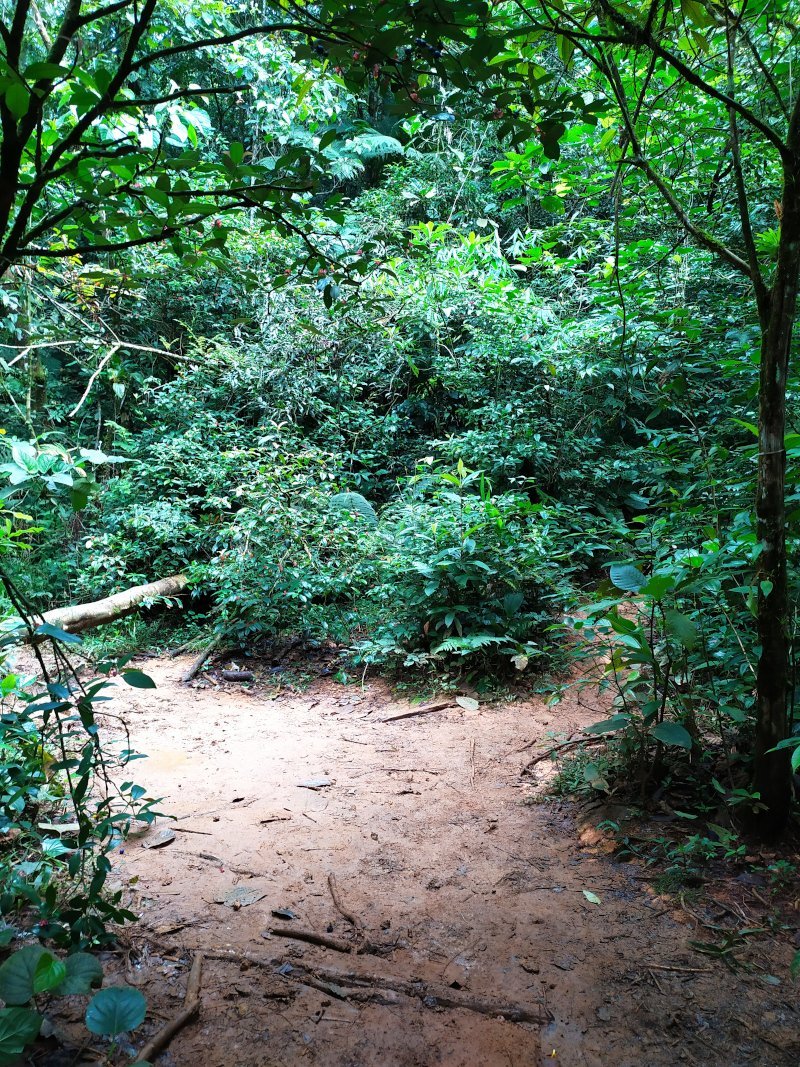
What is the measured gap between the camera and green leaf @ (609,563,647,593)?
2.71m

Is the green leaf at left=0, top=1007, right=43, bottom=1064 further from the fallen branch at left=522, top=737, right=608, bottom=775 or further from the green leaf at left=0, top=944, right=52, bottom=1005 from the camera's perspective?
the fallen branch at left=522, top=737, right=608, bottom=775

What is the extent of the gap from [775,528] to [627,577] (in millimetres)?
611

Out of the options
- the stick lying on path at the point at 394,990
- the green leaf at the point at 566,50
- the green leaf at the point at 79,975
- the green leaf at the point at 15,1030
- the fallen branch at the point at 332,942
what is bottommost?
the fallen branch at the point at 332,942

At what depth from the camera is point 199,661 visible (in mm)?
5996

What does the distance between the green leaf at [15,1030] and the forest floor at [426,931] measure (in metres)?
0.52

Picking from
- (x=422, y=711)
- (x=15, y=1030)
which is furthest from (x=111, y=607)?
(x=15, y=1030)

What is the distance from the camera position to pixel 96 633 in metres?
6.70

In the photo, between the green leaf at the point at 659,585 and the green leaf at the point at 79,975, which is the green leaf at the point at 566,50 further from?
the green leaf at the point at 79,975

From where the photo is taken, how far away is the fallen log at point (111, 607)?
19.4 ft

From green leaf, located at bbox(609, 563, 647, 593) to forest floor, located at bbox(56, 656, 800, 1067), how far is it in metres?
1.02

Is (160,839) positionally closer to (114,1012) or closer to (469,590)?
(114,1012)

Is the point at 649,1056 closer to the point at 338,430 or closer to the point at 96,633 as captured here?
the point at 96,633

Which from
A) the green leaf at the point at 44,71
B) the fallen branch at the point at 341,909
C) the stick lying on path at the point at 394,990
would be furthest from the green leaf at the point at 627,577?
the green leaf at the point at 44,71

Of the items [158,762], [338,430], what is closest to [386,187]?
[338,430]
